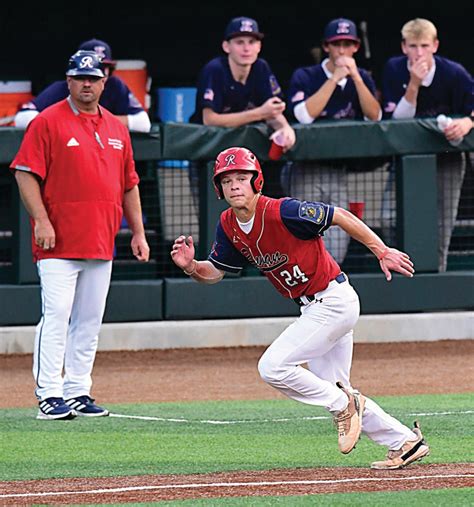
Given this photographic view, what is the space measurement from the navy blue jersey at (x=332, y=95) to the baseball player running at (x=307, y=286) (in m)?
4.26

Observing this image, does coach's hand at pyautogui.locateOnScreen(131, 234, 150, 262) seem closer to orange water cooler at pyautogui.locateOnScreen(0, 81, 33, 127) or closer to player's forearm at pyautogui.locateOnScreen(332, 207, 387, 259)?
player's forearm at pyautogui.locateOnScreen(332, 207, 387, 259)

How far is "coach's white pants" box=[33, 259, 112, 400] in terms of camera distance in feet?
24.4

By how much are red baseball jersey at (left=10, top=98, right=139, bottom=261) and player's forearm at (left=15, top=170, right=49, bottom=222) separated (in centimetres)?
5

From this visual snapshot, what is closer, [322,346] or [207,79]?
[322,346]

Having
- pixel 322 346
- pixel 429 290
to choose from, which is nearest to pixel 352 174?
pixel 429 290

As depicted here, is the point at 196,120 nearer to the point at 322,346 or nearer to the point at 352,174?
the point at 352,174

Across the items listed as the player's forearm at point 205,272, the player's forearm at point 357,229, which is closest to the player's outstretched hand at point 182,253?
the player's forearm at point 205,272

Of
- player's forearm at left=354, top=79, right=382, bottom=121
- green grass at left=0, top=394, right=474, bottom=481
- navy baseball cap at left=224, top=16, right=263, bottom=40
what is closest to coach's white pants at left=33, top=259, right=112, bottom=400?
green grass at left=0, top=394, right=474, bottom=481

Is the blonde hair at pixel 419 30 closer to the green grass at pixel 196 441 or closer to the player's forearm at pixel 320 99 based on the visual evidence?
the player's forearm at pixel 320 99

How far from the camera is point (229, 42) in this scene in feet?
32.4

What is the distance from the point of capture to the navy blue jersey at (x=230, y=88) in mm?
9914

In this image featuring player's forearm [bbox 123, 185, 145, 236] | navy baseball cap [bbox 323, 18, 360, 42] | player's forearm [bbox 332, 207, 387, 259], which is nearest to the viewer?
player's forearm [bbox 332, 207, 387, 259]

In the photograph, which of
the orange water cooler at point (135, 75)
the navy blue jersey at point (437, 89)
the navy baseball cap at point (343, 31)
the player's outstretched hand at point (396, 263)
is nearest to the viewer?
the player's outstretched hand at point (396, 263)

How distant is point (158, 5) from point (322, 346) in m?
7.37
